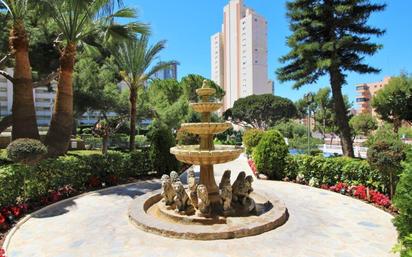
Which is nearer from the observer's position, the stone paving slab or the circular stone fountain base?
the stone paving slab

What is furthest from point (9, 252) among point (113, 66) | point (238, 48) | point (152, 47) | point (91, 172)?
point (238, 48)

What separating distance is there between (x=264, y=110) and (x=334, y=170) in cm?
4286

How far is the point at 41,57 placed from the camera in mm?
20156

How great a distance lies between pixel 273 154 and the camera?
14.2 metres

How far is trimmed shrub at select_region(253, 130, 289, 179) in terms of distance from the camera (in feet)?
46.6

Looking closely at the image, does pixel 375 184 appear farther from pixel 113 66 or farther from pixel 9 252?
pixel 113 66

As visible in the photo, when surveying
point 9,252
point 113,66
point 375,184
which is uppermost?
point 113,66

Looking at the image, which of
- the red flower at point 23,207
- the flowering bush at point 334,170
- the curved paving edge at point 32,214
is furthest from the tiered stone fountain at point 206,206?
the flowering bush at point 334,170

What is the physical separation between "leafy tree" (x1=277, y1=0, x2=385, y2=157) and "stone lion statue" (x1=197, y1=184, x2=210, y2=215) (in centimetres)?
1030

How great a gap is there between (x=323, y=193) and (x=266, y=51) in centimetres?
8159

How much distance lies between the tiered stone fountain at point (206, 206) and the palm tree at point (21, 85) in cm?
687

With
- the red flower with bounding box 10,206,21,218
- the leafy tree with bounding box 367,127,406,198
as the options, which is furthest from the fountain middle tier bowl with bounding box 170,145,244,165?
the red flower with bounding box 10,206,21,218

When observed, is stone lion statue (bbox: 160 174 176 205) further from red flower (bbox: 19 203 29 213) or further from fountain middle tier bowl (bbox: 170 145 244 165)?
red flower (bbox: 19 203 29 213)

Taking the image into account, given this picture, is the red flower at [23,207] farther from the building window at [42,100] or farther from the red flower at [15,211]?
the building window at [42,100]
